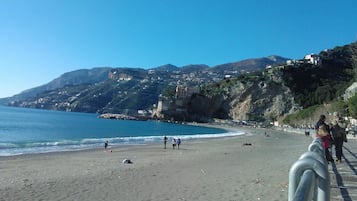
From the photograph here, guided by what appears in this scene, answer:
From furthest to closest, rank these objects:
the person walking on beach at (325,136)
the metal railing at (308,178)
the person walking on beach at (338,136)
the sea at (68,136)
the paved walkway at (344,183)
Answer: the sea at (68,136)
the person walking on beach at (338,136)
the person walking on beach at (325,136)
the paved walkway at (344,183)
the metal railing at (308,178)

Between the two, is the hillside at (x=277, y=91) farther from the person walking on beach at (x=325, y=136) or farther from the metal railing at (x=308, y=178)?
the metal railing at (x=308, y=178)

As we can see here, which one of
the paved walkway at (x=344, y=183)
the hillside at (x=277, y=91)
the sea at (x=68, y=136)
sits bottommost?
the sea at (x=68, y=136)

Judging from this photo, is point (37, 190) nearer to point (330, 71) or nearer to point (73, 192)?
point (73, 192)

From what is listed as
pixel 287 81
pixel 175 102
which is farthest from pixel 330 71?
pixel 175 102

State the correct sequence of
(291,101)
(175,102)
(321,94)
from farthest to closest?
1. (175,102)
2. (291,101)
3. (321,94)

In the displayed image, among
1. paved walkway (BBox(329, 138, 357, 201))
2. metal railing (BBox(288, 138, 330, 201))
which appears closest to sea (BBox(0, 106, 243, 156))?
paved walkway (BBox(329, 138, 357, 201))

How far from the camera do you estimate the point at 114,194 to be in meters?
11.5

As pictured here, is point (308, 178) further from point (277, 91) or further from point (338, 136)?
point (277, 91)

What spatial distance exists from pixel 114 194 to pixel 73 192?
143 centimetres

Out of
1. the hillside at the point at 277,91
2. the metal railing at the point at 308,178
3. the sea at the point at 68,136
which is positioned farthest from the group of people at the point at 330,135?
the hillside at the point at 277,91

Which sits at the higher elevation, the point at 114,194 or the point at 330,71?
the point at 330,71

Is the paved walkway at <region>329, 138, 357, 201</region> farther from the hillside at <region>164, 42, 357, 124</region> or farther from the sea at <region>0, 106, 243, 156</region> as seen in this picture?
the hillside at <region>164, 42, 357, 124</region>

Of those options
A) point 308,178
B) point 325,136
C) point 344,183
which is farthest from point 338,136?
point 308,178

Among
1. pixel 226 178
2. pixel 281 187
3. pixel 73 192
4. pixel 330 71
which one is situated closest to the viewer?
pixel 281 187
